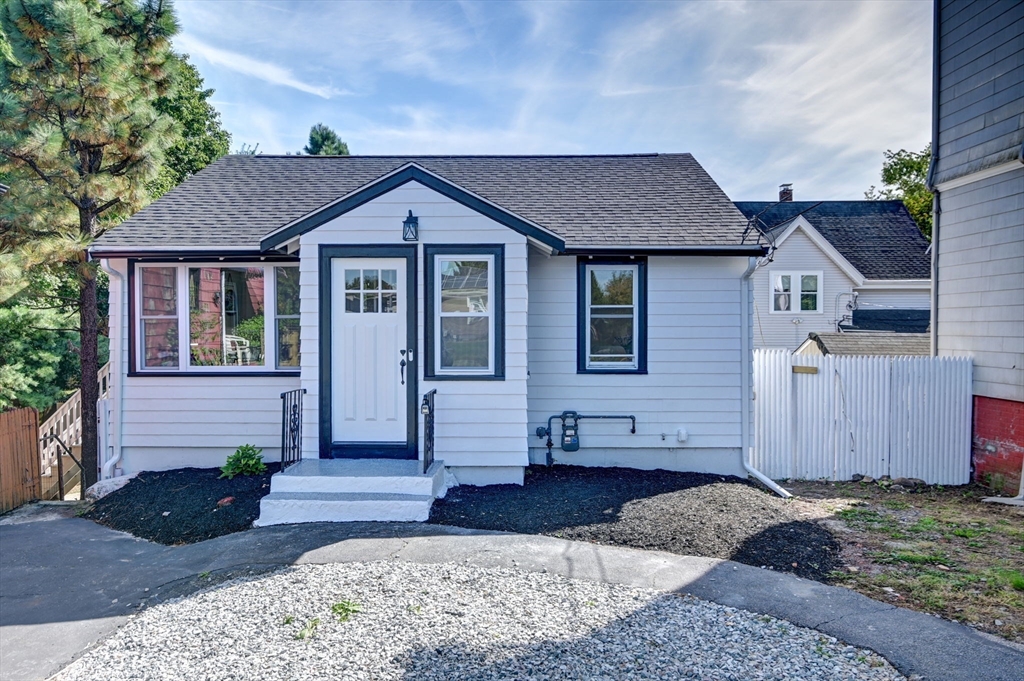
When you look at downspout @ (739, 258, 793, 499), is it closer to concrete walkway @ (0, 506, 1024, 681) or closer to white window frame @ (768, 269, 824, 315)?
concrete walkway @ (0, 506, 1024, 681)

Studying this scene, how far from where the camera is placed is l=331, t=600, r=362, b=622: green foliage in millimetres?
4082

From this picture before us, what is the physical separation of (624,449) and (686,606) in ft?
13.3

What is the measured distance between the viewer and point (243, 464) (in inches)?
303

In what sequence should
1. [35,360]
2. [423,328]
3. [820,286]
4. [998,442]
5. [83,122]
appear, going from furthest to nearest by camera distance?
[820,286], [35,360], [998,442], [83,122], [423,328]

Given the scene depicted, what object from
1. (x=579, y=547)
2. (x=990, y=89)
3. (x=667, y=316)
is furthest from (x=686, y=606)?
(x=990, y=89)

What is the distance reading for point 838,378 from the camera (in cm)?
872

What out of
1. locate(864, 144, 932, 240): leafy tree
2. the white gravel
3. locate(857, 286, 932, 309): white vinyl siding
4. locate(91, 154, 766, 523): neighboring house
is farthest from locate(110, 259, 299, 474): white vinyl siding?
locate(864, 144, 932, 240): leafy tree

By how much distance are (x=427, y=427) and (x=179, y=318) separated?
4.24 metres

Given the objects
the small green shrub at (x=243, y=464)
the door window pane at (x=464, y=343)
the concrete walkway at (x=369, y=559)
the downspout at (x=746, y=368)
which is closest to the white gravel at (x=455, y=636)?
the concrete walkway at (x=369, y=559)

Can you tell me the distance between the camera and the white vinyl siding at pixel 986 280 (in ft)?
25.9

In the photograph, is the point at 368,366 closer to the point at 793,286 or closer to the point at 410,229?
the point at 410,229

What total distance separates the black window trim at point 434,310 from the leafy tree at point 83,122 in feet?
15.1

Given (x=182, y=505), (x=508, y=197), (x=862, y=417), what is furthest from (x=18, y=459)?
(x=862, y=417)

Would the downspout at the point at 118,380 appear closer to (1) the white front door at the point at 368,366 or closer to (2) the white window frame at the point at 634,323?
(1) the white front door at the point at 368,366
